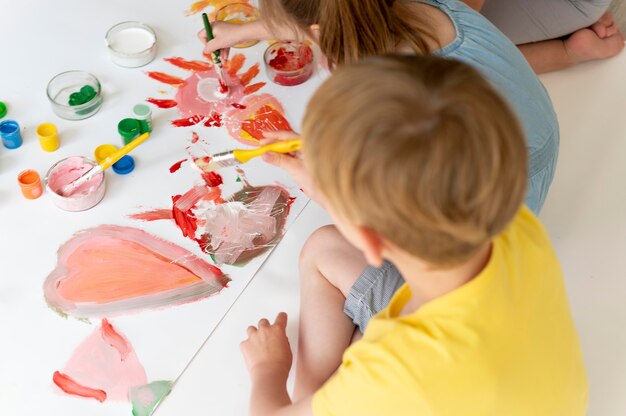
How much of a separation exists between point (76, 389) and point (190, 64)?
0.72 metres

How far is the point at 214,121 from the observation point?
4.58 feet

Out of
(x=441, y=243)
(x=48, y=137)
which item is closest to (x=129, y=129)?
(x=48, y=137)

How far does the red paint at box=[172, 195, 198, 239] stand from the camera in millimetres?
1246

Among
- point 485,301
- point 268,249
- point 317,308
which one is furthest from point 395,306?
point 268,249

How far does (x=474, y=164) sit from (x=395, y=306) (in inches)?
11.6

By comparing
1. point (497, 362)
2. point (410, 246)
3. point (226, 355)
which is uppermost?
point (410, 246)

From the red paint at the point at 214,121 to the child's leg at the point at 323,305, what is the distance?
36 cm

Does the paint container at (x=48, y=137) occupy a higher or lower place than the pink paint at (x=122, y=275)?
higher

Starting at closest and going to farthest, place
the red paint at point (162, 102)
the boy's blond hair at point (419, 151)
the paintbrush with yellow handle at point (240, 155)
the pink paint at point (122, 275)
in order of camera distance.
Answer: the boy's blond hair at point (419, 151), the paintbrush with yellow handle at point (240, 155), the pink paint at point (122, 275), the red paint at point (162, 102)

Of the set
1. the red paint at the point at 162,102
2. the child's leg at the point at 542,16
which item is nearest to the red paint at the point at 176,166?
the red paint at the point at 162,102

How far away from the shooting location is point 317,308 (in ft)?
3.71

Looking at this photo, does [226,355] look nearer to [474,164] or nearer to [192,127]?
[192,127]

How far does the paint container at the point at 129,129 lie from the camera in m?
1.32

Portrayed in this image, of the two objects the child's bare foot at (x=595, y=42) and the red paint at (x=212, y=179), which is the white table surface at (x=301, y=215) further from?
the red paint at (x=212, y=179)
